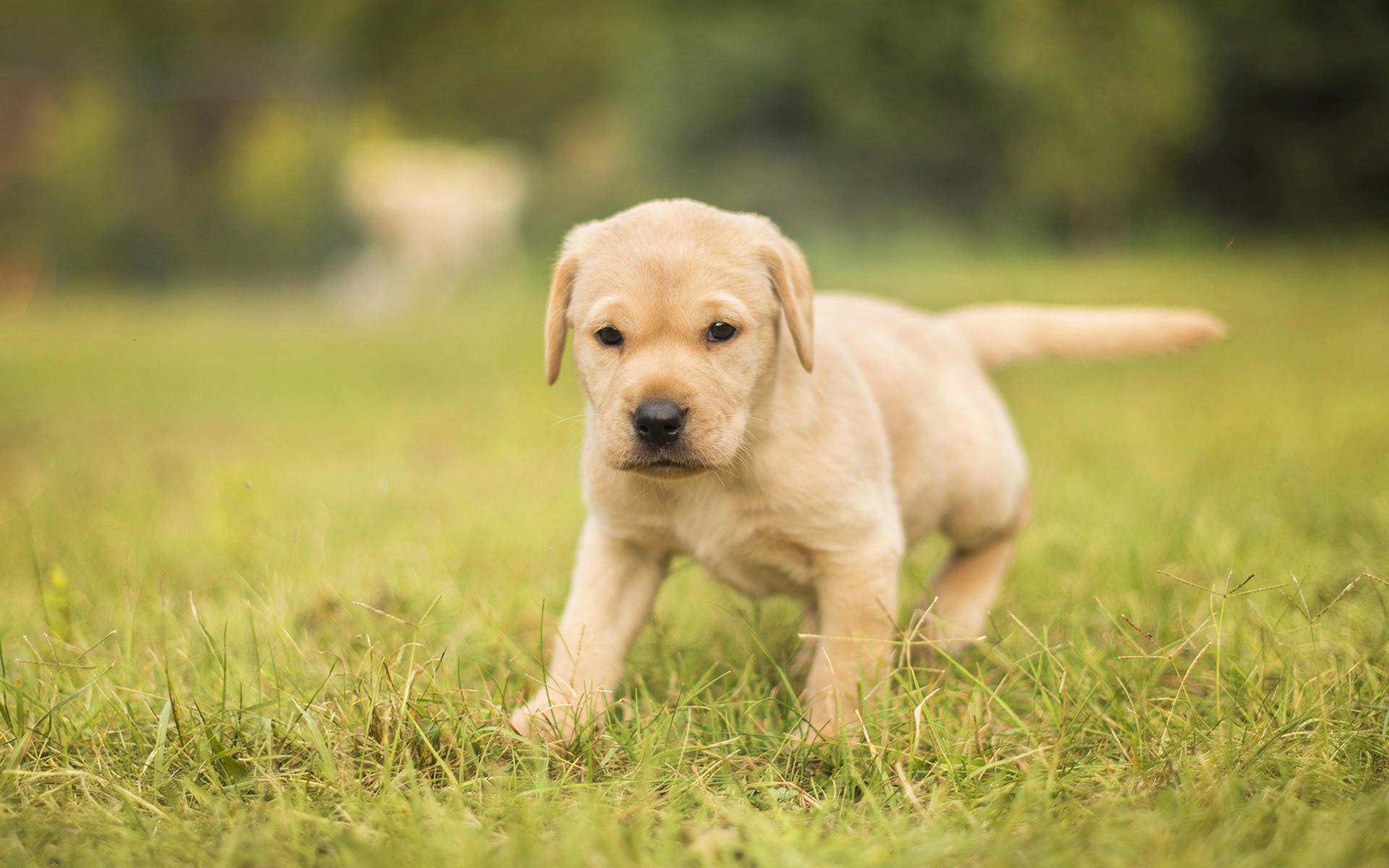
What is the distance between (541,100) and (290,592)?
2252 cm

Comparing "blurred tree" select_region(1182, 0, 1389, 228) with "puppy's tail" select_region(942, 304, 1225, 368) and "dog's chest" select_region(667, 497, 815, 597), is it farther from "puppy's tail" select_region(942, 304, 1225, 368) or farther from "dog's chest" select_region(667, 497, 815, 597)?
"dog's chest" select_region(667, 497, 815, 597)

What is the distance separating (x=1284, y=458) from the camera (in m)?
4.09

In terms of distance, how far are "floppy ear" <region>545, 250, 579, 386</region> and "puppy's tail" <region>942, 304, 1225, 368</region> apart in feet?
4.45

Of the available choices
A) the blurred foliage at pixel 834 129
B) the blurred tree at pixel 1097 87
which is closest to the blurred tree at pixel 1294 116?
the blurred foliage at pixel 834 129

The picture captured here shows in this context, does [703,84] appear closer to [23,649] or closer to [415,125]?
[415,125]

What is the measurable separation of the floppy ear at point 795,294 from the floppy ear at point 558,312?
444 mm

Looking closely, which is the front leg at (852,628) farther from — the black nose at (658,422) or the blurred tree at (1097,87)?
the blurred tree at (1097,87)

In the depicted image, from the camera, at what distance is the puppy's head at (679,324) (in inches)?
78.9

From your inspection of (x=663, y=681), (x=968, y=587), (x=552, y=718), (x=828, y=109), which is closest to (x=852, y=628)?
(x=663, y=681)

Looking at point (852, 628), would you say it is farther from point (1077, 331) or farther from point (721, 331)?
point (1077, 331)

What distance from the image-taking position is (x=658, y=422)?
1958 mm

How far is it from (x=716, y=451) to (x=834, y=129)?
1522cm

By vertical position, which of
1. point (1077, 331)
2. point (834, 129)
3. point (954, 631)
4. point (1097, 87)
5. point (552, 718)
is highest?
point (1097, 87)

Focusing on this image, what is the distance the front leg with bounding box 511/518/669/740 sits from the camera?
209 centimetres
